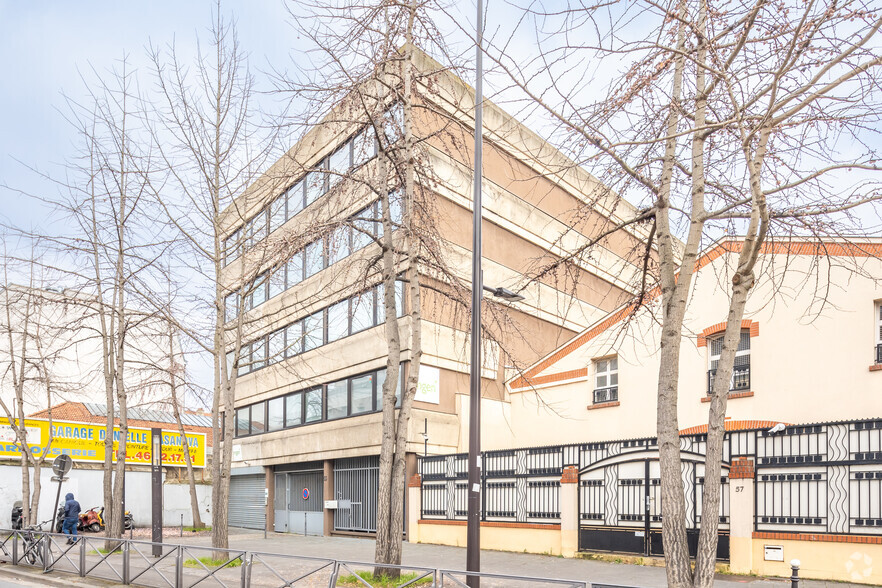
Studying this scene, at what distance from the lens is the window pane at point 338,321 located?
88.0 ft

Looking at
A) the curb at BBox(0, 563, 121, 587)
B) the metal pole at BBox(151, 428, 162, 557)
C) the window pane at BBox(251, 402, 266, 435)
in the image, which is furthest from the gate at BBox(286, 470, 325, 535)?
the curb at BBox(0, 563, 121, 587)

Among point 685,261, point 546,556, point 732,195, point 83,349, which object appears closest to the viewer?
point 685,261

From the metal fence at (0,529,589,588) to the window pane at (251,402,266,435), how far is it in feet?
46.7

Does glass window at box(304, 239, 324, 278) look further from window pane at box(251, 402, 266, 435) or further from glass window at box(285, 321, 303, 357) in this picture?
window pane at box(251, 402, 266, 435)

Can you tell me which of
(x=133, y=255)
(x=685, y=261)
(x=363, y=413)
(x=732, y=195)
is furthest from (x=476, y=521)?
(x=363, y=413)

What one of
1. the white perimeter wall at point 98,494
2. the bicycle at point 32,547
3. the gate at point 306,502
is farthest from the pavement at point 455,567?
the white perimeter wall at point 98,494

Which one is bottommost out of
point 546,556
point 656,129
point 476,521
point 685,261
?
point 546,556

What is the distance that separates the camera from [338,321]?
27.3m

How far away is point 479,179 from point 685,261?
→ 387cm

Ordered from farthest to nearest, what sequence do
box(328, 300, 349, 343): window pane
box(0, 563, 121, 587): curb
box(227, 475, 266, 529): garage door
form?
box(227, 475, 266, 529): garage door → box(328, 300, 349, 343): window pane → box(0, 563, 121, 587): curb

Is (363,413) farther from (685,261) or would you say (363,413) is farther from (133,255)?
(685,261)

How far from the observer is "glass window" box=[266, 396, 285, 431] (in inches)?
1220

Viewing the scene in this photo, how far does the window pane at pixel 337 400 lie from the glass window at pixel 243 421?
8.08 m

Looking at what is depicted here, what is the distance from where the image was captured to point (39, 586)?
13.9m
